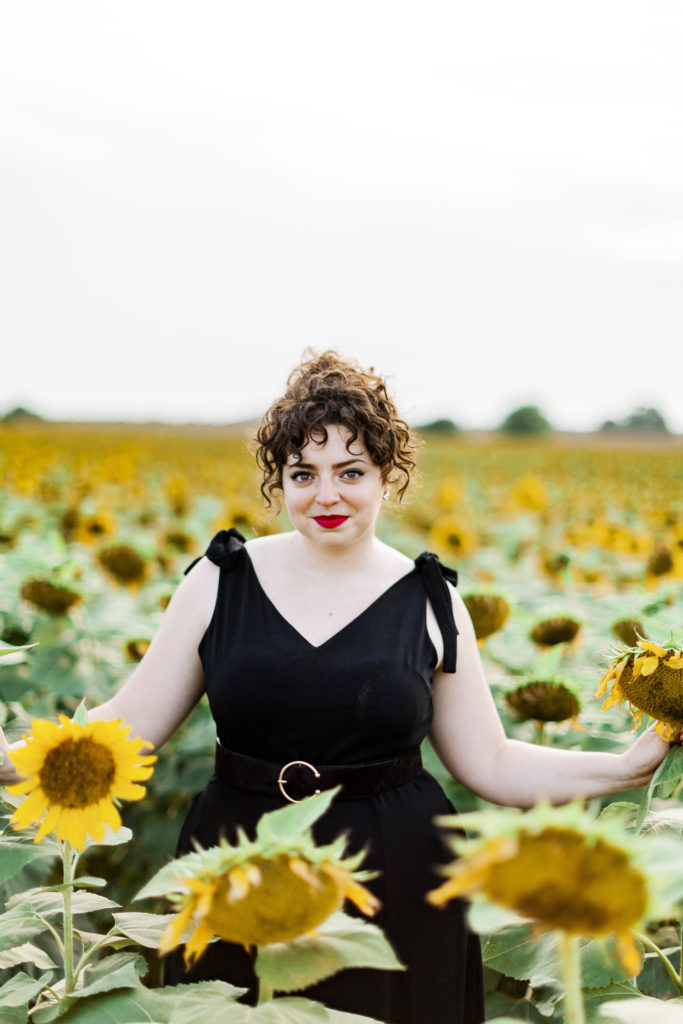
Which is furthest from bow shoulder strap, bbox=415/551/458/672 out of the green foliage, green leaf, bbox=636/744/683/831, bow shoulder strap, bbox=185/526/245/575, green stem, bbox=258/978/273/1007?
the green foliage

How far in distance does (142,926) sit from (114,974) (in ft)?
0.53

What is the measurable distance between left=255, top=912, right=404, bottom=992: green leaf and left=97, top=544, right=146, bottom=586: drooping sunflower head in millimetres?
3313

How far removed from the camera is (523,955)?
5.28 ft

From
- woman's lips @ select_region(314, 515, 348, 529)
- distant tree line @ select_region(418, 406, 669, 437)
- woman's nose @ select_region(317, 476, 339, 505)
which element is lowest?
distant tree line @ select_region(418, 406, 669, 437)

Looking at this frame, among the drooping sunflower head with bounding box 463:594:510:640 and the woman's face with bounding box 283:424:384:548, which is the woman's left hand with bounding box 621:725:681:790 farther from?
the drooping sunflower head with bounding box 463:594:510:640

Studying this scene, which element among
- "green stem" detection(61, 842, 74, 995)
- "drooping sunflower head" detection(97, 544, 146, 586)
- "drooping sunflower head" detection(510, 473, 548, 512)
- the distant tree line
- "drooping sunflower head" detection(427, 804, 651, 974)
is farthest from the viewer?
the distant tree line

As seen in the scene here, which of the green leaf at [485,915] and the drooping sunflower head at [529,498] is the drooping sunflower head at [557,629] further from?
the drooping sunflower head at [529,498]

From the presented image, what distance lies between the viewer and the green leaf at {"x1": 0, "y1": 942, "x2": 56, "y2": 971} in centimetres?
153

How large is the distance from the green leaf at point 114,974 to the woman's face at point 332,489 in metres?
0.78

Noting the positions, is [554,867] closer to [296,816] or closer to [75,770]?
[296,816]

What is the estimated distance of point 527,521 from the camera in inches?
289

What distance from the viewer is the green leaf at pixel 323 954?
35.0 inches

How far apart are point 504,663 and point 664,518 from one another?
3.34 metres

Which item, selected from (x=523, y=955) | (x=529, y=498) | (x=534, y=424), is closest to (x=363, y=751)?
(x=523, y=955)
